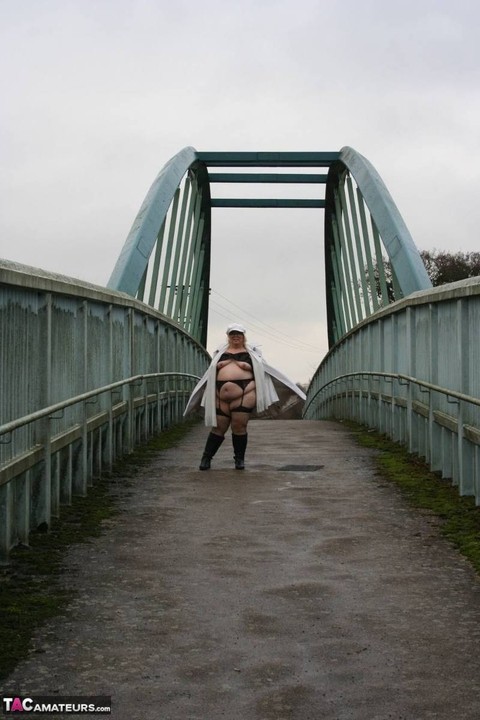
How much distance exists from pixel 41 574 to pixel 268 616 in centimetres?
155

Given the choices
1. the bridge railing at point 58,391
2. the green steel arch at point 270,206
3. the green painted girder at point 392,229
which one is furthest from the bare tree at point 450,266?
the bridge railing at point 58,391

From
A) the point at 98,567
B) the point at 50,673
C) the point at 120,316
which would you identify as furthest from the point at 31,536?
the point at 120,316

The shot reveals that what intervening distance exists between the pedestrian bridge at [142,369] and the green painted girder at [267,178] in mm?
10189

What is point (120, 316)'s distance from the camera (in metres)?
13.9

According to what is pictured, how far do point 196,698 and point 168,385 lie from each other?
48.8 ft

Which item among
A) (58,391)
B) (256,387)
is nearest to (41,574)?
(58,391)

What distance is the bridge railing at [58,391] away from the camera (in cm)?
766

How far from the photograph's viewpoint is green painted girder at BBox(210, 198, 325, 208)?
43.2m

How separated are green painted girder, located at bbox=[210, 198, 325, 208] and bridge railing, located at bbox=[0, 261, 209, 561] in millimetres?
27938

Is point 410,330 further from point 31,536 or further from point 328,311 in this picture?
point 328,311

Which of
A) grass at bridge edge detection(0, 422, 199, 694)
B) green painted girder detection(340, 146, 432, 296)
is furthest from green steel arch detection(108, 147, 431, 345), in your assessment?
grass at bridge edge detection(0, 422, 199, 694)

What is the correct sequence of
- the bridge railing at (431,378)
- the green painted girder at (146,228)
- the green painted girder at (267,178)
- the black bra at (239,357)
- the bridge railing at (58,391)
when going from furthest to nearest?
the green painted girder at (267,178) → the green painted girder at (146,228) → the black bra at (239,357) → the bridge railing at (431,378) → the bridge railing at (58,391)

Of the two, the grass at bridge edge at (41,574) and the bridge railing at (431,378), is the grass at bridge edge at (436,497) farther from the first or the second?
the grass at bridge edge at (41,574)

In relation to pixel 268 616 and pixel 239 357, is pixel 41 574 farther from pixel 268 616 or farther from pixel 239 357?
pixel 239 357
